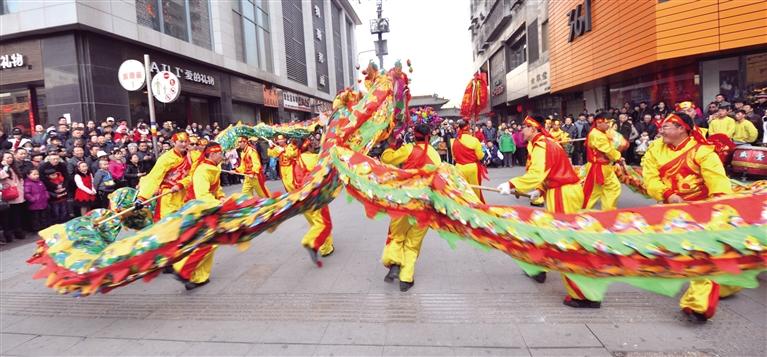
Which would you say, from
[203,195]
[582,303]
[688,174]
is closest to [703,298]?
[582,303]

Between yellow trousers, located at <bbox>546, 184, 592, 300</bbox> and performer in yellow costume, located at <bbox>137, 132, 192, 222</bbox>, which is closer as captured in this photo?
yellow trousers, located at <bbox>546, 184, 592, 300</bbox>

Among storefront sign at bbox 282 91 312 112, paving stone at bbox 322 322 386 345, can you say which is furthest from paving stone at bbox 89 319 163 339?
storefront sign at bbox 282 91 312 112

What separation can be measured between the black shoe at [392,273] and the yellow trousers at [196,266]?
1.69 metres

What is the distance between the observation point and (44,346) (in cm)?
312

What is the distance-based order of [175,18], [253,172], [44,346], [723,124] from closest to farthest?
[44,346] → [253,172] → [723,124] → [175,18]

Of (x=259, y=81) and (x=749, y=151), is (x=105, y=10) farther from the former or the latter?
(x=749, y=151)

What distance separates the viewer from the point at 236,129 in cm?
601

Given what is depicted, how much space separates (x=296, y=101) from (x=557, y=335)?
26.8 metres

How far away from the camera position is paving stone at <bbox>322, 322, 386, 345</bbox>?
2887 mm

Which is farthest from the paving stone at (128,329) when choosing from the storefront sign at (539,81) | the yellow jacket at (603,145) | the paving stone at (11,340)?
the storefront sign at (539,81)

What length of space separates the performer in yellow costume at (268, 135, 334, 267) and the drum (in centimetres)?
703

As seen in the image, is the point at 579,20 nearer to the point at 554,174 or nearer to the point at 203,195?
the point at 554,174

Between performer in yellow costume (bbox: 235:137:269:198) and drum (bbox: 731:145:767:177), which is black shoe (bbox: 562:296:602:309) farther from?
drum (bbox: 731:145:767:177)

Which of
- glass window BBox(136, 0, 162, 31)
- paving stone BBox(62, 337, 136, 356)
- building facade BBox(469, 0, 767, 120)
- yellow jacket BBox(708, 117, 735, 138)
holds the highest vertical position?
glass window BBox(136, 0, 162, 31)
